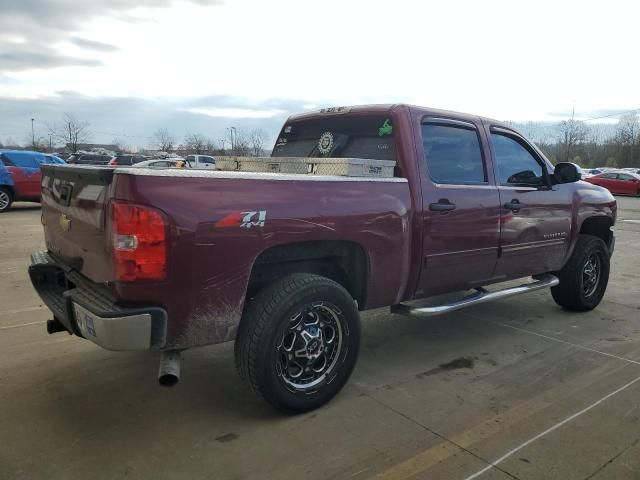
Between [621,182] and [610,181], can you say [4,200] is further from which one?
[621,182]

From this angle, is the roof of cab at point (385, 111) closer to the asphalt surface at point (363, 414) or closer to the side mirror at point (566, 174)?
the side mirror at point (566, 174)

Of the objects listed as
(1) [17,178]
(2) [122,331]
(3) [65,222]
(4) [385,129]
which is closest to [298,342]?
(2) [122,331]

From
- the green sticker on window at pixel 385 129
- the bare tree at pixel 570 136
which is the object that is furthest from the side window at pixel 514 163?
the bare tree at pixel 570 136

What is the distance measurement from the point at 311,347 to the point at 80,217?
5.24 ft

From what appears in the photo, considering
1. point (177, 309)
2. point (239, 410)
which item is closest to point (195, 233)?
point (177, 309)

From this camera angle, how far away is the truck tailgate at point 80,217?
279 centimetres

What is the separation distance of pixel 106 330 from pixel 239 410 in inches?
44.6

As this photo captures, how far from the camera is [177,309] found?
2.80m

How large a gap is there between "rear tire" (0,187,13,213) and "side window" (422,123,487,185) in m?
13.6

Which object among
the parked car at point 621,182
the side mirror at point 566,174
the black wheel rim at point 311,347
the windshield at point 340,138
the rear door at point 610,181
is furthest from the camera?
the rear door at point 610,181

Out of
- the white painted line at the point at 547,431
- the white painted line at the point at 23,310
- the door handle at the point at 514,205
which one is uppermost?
the door handle at the point at 514,205

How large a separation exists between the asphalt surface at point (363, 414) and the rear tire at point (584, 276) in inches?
23.6

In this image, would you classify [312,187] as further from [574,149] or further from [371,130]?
[574,149]

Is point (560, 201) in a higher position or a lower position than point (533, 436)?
higher
